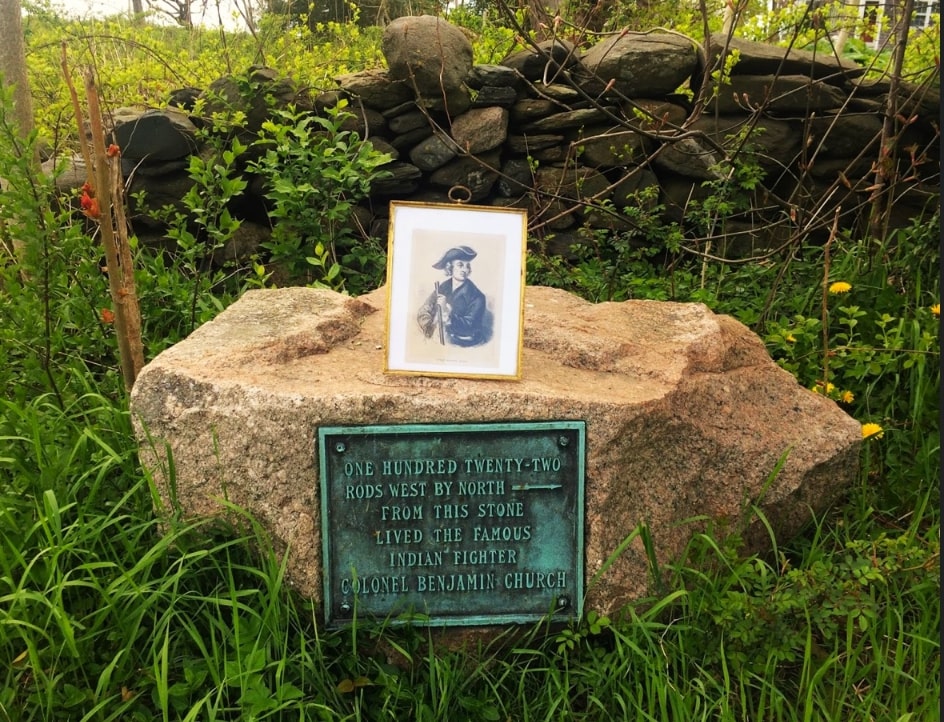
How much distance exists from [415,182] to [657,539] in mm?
2822

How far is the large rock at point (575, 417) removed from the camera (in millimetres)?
2053

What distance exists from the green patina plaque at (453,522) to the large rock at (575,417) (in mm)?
39

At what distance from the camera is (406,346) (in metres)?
2.14

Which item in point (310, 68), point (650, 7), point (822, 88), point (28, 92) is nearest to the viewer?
point (28, 92)

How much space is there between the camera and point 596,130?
4.48 meters

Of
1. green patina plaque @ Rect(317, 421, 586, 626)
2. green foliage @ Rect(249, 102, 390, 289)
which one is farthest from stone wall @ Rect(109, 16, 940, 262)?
green patina plaque @ Rect(317, 421, 586, 626)

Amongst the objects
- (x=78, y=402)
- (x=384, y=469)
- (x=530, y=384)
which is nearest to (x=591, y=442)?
(x=530, y=384)

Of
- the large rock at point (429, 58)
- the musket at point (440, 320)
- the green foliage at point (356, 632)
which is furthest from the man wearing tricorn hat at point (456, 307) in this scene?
the large rock at point (429, 58)

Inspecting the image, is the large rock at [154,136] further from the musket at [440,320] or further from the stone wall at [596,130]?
the musket at [440,320]

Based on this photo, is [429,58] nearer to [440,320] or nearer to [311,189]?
[311,189]

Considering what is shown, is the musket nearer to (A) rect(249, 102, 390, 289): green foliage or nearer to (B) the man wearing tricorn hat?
(B) the man wearing tricorn hat

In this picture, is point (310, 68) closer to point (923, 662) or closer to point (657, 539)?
point (657, 539)

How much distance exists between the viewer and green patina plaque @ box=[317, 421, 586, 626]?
2.06 m

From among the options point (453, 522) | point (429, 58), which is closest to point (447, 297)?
point (453, 522)
